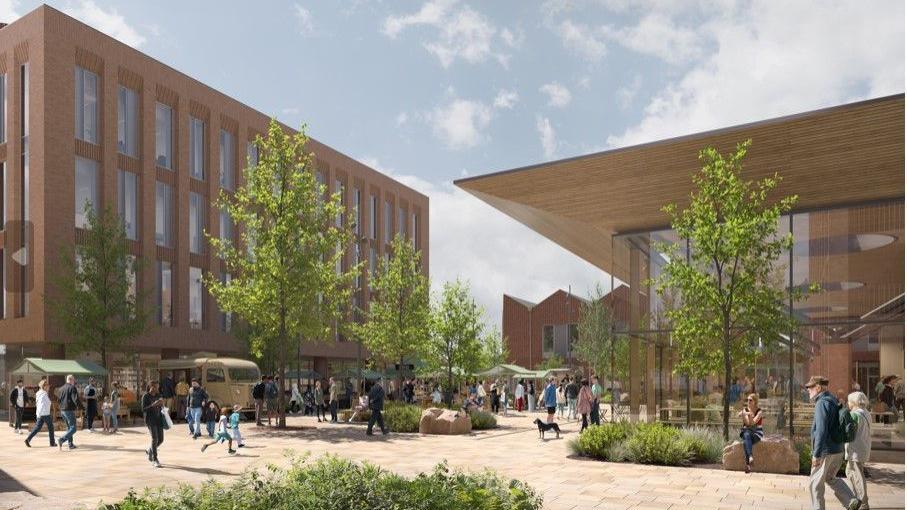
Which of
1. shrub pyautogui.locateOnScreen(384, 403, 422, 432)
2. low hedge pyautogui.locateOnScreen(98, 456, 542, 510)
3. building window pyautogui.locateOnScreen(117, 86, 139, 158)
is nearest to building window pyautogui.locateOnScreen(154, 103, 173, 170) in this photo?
building window pyautogui.locateOnScreen(117, 86, 139, 158)

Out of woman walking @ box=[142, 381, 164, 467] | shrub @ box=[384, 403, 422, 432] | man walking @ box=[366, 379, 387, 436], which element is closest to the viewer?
Answer: woman walking @ box=[142, 381, 164, 467]

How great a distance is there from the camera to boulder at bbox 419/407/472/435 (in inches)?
1041

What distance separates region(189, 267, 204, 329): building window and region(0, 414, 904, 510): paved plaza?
20802 millimetres

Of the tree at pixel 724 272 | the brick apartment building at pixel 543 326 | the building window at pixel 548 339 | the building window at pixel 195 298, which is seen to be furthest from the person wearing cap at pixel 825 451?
the building window at pixel 548 339

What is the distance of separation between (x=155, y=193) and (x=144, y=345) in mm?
7200

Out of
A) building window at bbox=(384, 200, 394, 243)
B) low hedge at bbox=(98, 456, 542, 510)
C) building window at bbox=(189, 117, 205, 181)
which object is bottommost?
low hedge at bbox=(98, 456, 542, 510)

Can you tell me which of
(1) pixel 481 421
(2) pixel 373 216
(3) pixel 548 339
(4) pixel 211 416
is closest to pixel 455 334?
(1) pixel 481 421

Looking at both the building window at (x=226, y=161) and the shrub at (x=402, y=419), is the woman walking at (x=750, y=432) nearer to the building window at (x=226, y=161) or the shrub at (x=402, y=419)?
the shrub at (x=402, y=419)

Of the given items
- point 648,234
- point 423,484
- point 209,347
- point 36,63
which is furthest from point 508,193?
point 209,347

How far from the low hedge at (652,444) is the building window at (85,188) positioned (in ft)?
90.7

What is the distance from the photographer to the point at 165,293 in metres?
45.1

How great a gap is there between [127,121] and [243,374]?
13893mm

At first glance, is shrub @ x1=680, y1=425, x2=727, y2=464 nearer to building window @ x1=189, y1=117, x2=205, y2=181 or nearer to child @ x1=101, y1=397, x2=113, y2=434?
child @ x1=101, y1=397, x2=113, y2=434

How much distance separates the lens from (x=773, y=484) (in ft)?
48.2
